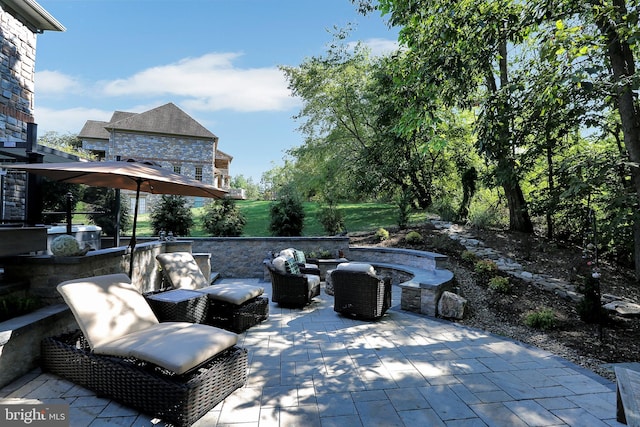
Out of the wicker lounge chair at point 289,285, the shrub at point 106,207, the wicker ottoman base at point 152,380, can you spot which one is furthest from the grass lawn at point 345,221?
the wicker ottoman base at point 152,380

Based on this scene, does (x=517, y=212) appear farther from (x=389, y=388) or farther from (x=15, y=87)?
(x=15, y=87)

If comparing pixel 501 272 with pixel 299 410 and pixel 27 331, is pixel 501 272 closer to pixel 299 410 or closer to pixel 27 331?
pixel 299 410

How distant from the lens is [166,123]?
28.2 metres

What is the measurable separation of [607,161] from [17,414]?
8.76 metres

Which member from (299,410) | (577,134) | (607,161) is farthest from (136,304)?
(577,134)

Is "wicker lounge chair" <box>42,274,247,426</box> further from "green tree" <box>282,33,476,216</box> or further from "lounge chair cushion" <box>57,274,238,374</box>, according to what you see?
"green tree" <box>282,33,476,216</box>

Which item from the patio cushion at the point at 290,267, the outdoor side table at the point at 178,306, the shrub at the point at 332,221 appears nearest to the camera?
the outdoor side table at the point at 178,306

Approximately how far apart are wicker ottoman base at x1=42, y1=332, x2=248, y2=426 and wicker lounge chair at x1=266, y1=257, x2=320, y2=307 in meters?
2.64

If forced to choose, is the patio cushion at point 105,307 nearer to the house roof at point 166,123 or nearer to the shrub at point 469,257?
the shrub at point 469,257

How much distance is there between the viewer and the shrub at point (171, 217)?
9962 millimetres

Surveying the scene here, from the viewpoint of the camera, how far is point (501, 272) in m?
6.62

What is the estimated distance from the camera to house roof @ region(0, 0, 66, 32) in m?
7.62

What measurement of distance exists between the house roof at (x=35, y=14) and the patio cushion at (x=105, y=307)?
29.0 ft

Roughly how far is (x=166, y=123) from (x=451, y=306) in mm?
29558
